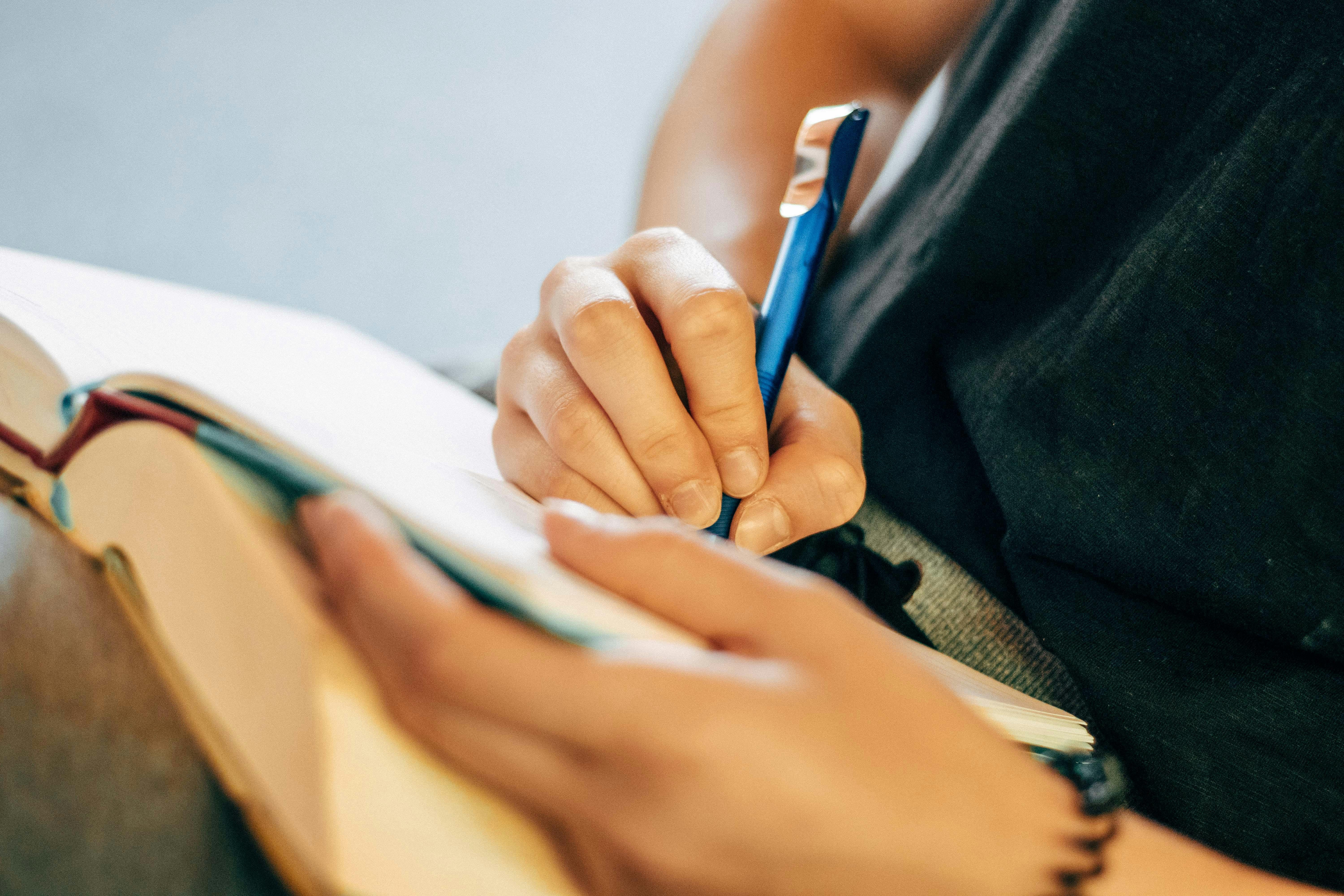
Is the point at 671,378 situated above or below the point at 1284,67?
below

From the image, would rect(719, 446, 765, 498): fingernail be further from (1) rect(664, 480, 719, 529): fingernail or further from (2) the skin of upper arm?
(2) the skin of upper arm

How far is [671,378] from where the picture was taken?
1.29 ft

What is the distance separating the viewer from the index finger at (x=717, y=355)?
13.9 inches

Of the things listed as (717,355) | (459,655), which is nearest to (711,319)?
(717,355)

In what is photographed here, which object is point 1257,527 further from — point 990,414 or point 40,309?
point 40,309

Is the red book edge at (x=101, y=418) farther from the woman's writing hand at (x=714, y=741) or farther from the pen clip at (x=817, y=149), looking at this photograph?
the pen clip at (x=817, y=149)

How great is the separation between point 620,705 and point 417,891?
6 centimetres

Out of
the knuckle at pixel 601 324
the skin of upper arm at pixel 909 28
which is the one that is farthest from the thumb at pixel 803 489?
the skin of upper arm at pixel 909 28

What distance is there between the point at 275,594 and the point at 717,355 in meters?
0.24

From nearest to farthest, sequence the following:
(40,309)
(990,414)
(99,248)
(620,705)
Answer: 1. (620,705)
2. (40,309)
3. (990,414)
4. (99,248)

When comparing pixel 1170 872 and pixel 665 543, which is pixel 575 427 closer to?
pixel 665 543

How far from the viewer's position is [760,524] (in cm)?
38

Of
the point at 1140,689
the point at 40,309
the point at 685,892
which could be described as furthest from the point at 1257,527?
the point at 40,309

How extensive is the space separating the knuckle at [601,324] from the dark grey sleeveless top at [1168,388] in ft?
0.70
